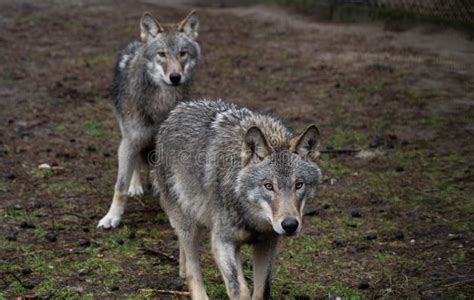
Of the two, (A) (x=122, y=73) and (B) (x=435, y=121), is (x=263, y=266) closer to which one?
(A) (x=122, y=73)

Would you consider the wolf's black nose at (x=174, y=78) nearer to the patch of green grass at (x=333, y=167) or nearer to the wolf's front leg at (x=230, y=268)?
the patch of green grass at (x=333, y=167)

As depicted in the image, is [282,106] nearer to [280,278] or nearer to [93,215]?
[93,215]

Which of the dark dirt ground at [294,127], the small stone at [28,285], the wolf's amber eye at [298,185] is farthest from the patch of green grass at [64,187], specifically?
the wolf's amber eye at [298,185]

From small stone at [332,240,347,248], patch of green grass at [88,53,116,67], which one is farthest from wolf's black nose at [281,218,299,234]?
patch of green grass at [88,53,116,67]

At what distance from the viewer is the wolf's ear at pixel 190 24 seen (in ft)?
24.5

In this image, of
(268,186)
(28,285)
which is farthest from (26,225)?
(268,186)

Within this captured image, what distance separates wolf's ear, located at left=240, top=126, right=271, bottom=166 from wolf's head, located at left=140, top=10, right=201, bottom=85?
237cm

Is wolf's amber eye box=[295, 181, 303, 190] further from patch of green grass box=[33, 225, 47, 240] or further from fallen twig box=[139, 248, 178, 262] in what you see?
patch of green grass box=[33, 225, 47, 240]

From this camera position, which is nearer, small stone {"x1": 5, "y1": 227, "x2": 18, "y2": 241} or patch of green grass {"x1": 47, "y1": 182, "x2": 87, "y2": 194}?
small stone {"x1": 5, "y1": 227, "x2": 18, "y2": 241}

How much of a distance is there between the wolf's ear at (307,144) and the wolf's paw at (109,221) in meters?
2.69

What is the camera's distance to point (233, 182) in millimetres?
4930

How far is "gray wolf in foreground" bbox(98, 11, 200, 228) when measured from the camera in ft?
23.4

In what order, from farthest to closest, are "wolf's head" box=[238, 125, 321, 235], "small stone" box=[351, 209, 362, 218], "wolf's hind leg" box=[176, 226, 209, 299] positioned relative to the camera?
"small stone" box=[351, 209, 362, 218] → "wolf's hind leg" box=[176, 226, 209, 299] → "wolf's head" box=[238, 125, 321, 235]

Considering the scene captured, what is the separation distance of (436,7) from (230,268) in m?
6.30
